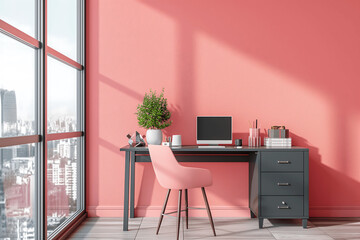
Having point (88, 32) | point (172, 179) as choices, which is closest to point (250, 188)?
Answer: point (172, 179)

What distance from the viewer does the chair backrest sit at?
3.05m

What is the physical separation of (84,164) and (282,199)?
219 cm

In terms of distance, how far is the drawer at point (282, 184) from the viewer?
11.2ft

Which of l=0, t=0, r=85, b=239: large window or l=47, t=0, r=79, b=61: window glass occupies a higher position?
l=47, t=0, r=79, b=61: window glass

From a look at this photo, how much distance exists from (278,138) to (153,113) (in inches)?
54.0

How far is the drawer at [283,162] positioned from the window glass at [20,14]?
7.92 ft

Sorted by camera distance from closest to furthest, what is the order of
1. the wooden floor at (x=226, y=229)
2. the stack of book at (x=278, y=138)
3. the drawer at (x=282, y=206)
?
the wooden floor at (x=226, y=229) < the drawer at (x=282, y=206) < the stack of book at (x=278, y=138)

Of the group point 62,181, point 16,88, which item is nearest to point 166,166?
point 62,181

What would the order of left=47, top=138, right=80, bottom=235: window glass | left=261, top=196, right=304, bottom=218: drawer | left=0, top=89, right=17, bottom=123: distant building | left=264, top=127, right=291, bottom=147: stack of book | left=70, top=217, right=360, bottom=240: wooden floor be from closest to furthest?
left=0, top=89, right=17, bottom=123: distant building < left=47, top=138, right=80, bottom=235: window glass < left=70, top=217, right=360, bottom=240: wooden floor < left=261, top=196, right=304, bottom=218: drawer < left=264, top=127, right=291, bottom=147: stack of book

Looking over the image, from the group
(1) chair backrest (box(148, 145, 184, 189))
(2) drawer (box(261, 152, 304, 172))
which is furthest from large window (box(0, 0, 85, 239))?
(2) drawer (box(261, 152, 304, 172))

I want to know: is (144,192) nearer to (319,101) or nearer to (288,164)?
(288,164)

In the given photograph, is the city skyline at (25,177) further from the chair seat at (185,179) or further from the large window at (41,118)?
the chair seat at (185,179)

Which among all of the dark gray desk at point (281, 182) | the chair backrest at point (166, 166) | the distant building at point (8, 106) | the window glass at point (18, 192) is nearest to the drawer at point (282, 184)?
the dark gray desk at point (281, 182)

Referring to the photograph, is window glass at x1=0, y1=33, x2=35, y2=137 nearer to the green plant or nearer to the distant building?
the distant building
